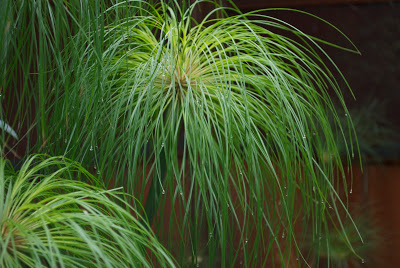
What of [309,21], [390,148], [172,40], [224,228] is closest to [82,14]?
[172,40]

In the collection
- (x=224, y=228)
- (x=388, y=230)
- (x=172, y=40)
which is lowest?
(x=388, y=230)

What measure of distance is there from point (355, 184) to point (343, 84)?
27 cm

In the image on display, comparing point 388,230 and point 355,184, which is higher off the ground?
point 355,184

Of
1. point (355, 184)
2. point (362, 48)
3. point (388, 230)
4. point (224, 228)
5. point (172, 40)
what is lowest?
point (388, 230)

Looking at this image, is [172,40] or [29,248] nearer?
[29,248]

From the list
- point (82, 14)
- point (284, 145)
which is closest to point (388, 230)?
point (284, 145)

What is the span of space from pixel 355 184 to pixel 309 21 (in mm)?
452

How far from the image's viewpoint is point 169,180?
2.80 feet

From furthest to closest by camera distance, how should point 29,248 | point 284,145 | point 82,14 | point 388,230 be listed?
1. point 388,230
2. point 284,145
3. point 82,14
4. point 29,248

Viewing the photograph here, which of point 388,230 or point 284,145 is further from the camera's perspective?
point 388,230

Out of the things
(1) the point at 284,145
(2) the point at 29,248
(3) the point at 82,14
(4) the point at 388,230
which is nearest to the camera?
(2) the point at 29,248

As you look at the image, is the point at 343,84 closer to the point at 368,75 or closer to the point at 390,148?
the point at 368,75

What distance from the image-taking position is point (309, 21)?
5.08ft

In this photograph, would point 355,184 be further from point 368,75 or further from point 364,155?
point 368,75
